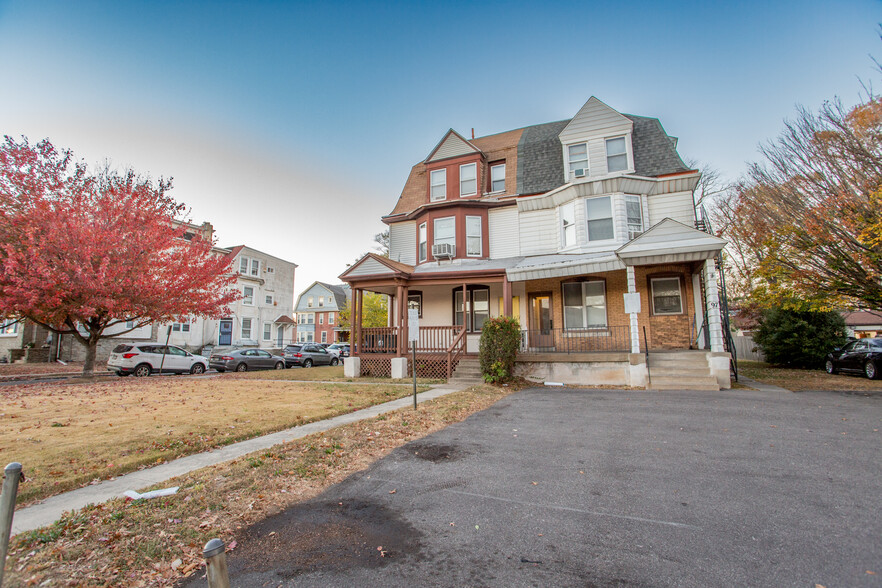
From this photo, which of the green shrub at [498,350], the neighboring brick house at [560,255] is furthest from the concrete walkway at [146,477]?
the neighboring brick house at [560,255]

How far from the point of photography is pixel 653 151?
49.3 feet

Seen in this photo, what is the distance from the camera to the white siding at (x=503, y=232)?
16391 millimetres

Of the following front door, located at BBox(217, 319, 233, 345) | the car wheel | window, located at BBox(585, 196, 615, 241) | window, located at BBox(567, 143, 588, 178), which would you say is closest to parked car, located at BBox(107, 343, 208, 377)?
front door, located at BBox(217, 319, 233, 345)

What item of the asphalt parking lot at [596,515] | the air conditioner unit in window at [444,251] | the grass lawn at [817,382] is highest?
the air conditioner unit in window at [444,251]

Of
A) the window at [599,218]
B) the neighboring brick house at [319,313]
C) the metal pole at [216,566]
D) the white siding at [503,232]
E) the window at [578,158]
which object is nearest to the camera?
the metal pole at [216,566]

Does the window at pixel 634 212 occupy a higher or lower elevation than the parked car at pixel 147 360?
higher

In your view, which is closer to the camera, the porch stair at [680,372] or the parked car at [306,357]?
the porch stair at [680,372]

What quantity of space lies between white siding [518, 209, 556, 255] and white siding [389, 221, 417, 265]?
4.93 m

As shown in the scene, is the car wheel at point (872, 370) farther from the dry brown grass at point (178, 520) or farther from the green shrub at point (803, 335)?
the dry brown grass at point (178, 520)

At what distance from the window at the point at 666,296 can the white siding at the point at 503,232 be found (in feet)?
17.2

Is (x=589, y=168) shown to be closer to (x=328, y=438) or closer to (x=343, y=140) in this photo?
(x=343, y=140)

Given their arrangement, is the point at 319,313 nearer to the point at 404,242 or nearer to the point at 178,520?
the point at 404,242

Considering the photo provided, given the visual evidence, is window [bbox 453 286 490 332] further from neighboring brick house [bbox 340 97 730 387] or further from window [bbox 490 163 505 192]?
window [bbox 490 163 505 192]

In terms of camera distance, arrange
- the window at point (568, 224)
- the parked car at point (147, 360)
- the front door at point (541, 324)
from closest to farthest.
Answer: the front door at point (541, 324) → the window at point (568, 224) → the parked car at point (147, 360)
